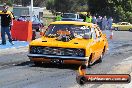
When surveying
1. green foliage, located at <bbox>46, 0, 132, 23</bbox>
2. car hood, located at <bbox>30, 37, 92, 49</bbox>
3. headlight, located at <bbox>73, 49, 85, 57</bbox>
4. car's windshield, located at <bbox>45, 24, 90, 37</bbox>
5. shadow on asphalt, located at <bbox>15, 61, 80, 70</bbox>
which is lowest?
green foliage, located at <bbox>46, 0, 132, 23</bbox>

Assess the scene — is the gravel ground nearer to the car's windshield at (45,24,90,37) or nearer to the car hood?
the car hood

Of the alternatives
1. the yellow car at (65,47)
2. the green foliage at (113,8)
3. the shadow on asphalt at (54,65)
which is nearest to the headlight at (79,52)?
the yellow car at (65,47)

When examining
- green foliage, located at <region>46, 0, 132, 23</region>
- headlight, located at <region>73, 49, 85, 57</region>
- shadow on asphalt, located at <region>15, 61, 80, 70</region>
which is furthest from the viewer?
green foliage, located at <region>46, 0, 132, 23</region>

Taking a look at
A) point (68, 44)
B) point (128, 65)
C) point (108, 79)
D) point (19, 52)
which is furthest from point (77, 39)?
point (108, 79)

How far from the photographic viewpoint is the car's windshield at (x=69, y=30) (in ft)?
43.0

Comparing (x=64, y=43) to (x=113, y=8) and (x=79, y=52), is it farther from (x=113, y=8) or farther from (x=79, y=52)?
(x=113, y=8)

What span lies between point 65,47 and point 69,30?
135 cm

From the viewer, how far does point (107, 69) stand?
41.2 ft

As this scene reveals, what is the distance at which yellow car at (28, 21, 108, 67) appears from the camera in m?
12.0

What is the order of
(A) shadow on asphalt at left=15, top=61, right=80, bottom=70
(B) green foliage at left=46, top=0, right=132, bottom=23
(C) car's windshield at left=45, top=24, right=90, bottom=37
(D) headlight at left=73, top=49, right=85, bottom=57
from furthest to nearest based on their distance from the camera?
(B) green foliage at left=46, top=0, right=132, bottom=23
(C) car's windshield at left=45, top=24, right=90, bottom=37
(A) shadow on asphalt at left=15, top=61, right=80, bottom=70
(D) headlight at left=73, top=49, right=85, bottom=57

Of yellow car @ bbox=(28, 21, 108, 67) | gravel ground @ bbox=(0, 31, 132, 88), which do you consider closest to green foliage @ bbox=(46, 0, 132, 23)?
gravel ground @ bbox=(0, 31, 132, 88)

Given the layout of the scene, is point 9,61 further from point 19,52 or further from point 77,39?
point 19,52

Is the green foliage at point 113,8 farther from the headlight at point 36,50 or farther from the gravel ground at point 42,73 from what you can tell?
the headlight at point 36,50

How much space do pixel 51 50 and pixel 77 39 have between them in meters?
1.10
